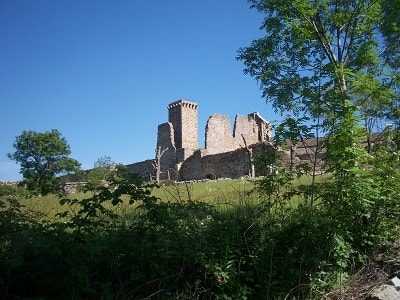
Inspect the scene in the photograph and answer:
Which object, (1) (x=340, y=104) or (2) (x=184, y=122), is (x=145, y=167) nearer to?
(2) (x=184, y=122)

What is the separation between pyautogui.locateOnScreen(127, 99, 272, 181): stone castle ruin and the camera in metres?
29.8

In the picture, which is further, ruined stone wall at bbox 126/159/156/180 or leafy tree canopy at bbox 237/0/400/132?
ruined stone wall at bbox 126/159/156/180

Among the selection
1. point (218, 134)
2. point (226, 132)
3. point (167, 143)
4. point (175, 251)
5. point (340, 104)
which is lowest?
point (175, 251)

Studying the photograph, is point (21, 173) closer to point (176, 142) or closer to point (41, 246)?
→ point (176, 142)

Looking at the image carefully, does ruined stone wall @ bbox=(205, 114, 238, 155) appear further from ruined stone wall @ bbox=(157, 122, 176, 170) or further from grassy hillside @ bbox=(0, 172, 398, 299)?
grassy hillside @ bbox=(0, 172, 398, 299)

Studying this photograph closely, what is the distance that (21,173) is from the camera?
43.3 metres

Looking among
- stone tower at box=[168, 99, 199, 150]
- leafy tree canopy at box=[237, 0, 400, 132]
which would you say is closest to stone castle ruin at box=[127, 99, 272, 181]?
stone tower at box=[168, 99, 199, 150]

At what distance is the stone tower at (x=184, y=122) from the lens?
42.7 meters

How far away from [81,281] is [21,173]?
4501 centimetres

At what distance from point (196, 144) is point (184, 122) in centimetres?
311

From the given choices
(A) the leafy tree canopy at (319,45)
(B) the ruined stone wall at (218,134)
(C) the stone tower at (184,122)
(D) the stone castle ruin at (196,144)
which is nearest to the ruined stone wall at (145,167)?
(D) the stone castle ruin at (196,144)

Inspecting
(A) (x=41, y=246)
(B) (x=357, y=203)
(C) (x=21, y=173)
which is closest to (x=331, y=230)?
(B) (x=357, y=203)

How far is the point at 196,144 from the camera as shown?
144 feet

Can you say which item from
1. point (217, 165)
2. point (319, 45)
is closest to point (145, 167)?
point (217, 165)
